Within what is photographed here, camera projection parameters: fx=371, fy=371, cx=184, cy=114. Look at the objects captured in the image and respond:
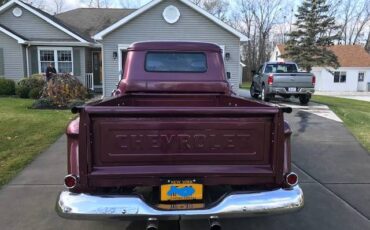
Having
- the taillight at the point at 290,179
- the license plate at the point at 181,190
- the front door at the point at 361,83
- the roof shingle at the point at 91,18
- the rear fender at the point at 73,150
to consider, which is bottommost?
the front door at the point at 361,83

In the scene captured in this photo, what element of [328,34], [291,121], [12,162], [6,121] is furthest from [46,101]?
[328,34]

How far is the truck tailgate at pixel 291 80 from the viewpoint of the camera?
1541 cm

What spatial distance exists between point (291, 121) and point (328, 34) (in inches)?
1135

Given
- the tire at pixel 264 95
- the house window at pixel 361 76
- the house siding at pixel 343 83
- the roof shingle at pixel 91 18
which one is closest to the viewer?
the tire at pixel 264 95

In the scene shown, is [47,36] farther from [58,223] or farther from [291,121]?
[58,223]

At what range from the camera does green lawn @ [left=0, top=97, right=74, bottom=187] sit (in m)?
6.43

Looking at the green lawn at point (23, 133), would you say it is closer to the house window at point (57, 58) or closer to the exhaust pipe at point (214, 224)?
the exhaust pipe at point (214, 224)

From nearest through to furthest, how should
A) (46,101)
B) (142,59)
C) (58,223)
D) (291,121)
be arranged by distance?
(58,223) < (142,59) < (291,121) < (46,101)

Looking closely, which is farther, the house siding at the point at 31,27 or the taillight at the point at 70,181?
the house siding at the point at 31,27

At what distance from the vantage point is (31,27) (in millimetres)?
20641

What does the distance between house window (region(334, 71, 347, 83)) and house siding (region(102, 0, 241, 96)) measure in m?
25.7

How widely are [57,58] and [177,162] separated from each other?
18989 mm

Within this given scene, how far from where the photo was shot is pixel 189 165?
3189 millimetres

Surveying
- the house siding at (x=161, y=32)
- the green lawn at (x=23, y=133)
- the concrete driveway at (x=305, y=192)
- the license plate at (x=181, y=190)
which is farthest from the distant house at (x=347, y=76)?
the license plate at (x=181, y=190)
